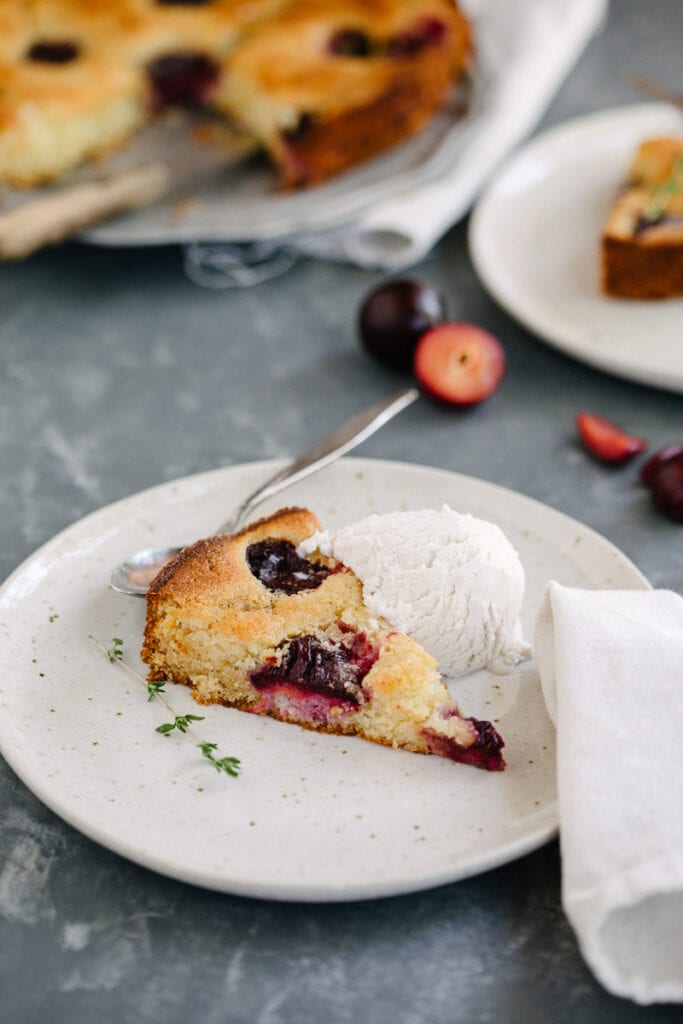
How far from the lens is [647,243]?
333 centimetres

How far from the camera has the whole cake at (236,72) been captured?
3.80 metres

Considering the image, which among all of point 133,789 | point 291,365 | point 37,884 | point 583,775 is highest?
point 583,775

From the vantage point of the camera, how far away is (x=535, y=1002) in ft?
5.35

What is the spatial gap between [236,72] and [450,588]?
8.62 feet

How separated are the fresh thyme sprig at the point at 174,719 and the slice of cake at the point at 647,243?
194 cm

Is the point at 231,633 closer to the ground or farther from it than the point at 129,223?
farther from it

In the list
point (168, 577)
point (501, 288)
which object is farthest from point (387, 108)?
point (168, 577)

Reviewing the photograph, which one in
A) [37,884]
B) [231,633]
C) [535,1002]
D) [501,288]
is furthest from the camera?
[501,288]

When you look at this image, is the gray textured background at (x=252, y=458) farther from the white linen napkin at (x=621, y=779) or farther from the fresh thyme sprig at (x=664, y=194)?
the fresh thyme sprig at (x=664, y=194)

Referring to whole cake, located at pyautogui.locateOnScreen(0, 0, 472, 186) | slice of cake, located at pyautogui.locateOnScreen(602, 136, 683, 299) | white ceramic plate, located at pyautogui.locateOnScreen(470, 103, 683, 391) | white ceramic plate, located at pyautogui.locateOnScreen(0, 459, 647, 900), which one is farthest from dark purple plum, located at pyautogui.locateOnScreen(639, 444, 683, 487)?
whole cake, located at pyautogui.locateOnScreen(0, 0, 472, 186)

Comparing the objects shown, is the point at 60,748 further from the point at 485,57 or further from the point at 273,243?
the point at 485,57

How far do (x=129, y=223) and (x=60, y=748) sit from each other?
7.06 ft

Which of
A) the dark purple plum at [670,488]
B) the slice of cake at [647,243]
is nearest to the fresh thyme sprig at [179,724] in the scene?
the dark purple plum at [670,488]

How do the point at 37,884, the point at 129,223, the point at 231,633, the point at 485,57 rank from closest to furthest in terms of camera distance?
the point at 37,884 < the point at 231,633 < the point at 129,223 < the point at 485,57
